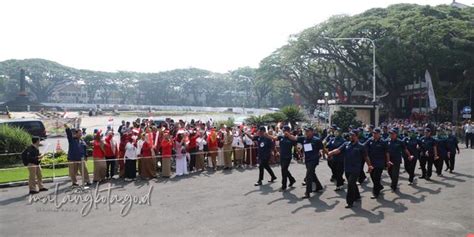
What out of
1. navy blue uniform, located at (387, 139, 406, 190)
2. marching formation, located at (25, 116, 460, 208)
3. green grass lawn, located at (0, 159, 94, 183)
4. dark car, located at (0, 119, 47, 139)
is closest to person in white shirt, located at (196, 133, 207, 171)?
marching formation, located at (25, 116, 460, 208)

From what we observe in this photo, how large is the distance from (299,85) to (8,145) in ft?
143

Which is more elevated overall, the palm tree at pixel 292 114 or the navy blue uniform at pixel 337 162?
the palm tree at pixel 292 114

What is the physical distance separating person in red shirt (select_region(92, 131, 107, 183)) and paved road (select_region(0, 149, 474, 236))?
1.13 m

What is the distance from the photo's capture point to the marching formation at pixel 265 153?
34.7 feet

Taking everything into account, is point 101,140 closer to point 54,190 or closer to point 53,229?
point 54,190

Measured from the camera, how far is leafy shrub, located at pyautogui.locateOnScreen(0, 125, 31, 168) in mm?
17172

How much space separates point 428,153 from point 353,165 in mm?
5018

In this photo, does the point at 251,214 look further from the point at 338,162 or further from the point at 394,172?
the point at 394,172

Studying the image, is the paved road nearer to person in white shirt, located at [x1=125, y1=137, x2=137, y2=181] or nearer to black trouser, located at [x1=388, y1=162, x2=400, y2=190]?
black trouser, located at [x1=388, y1=162, x2=400, y2=190]

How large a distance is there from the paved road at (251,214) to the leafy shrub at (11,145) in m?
5.49

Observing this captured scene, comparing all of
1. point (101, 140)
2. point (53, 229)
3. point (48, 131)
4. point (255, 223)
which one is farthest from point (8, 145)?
point (48, 131)

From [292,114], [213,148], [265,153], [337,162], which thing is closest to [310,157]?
[337,162]

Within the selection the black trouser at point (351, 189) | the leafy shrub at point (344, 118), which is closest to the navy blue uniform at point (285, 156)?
the black trouser at point (351, 189)

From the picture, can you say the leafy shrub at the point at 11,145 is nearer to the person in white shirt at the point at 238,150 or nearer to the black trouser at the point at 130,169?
the black trouser at the point at 130,169
